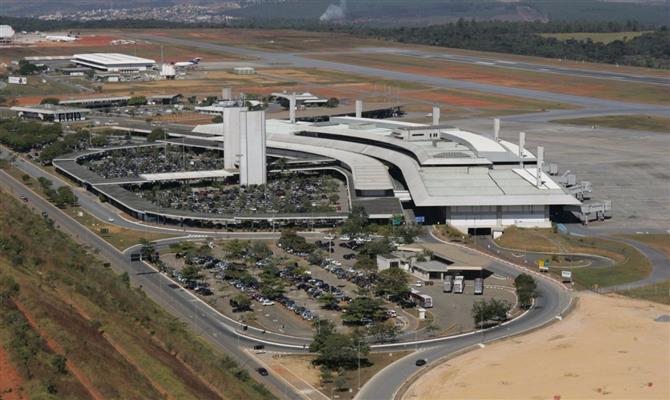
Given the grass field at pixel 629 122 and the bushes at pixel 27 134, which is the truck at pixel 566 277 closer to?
the bushes at pixel 27 134

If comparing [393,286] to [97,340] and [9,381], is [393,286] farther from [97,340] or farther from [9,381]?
[9,381]

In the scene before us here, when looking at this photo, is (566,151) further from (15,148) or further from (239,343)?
(239,343)

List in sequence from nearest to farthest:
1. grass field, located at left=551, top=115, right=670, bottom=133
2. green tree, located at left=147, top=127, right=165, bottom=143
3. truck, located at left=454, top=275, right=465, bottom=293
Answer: truck, located at left=454, top=275, right=465, bottom=293
green tree, located at left=147, top=127, right=165, bottom=143
grass field, located at left=551, top=115, right=670, bottom=133

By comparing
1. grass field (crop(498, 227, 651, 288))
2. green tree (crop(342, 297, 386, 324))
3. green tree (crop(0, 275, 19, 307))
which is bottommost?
grass field (crop(498, 227, 651, 288))

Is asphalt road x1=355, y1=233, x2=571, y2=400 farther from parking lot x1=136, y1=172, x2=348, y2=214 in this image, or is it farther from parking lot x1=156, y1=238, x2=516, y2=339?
parking lot x1=136, y1=172, x2=348, y2=214

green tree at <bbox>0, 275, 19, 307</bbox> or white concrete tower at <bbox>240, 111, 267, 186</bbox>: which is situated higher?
green tree at <bbox>0, 275, 19, 307</bbox>

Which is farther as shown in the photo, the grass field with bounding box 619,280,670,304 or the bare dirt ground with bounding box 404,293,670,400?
the grass field with bounding box 619,280,670,304

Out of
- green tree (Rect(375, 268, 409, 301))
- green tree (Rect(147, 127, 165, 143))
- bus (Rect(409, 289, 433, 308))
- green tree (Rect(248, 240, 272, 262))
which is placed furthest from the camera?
green tree (Rect(147, 127, 165, 143))

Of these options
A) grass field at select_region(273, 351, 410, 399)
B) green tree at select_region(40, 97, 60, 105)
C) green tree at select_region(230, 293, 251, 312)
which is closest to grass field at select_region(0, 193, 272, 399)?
grass field at select_region(273, 351, 410, 399)
